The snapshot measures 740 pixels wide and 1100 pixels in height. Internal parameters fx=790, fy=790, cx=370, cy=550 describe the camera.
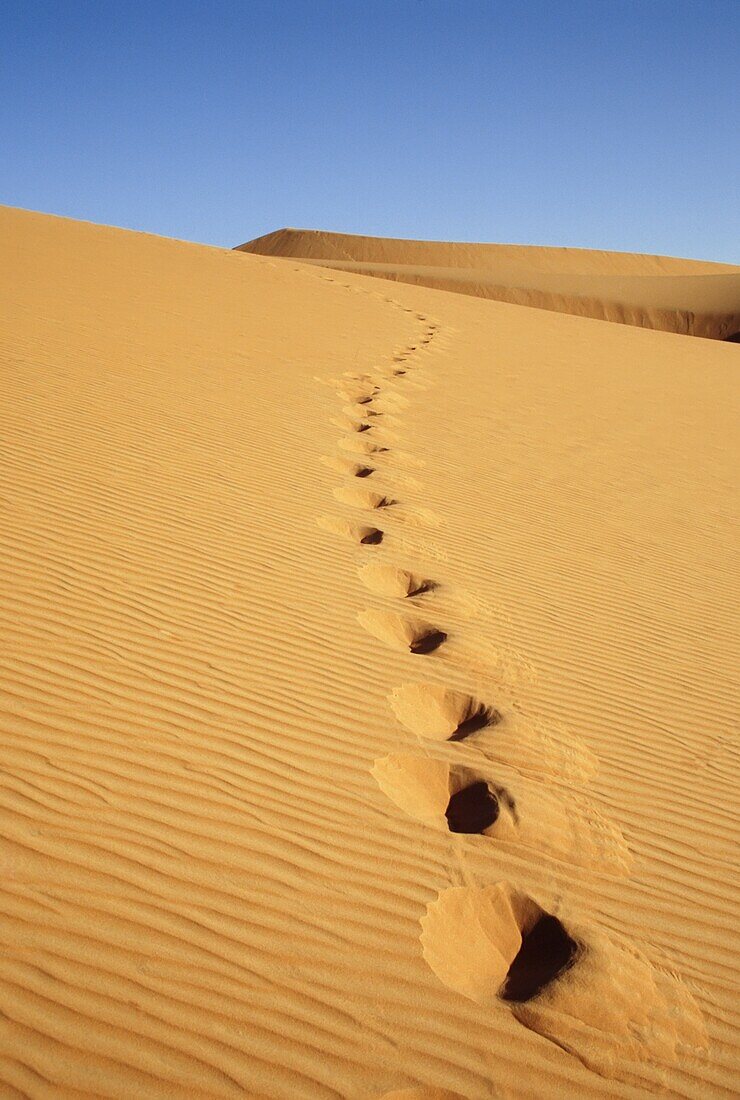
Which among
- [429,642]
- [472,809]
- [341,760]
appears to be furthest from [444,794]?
[429,642]

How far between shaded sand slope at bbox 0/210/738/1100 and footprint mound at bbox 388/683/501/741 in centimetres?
2

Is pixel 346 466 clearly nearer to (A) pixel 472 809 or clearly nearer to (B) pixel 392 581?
(B) pixel 392 581

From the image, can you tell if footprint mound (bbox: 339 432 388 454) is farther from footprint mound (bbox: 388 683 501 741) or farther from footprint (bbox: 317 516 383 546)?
footprint mound (bbox: 388 683 501 741)

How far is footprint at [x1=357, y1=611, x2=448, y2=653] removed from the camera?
3.99 metres

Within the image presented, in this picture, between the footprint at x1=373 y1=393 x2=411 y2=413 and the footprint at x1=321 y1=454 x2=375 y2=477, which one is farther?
the footprint at x1=373 y1=393 x2=411 y2=413

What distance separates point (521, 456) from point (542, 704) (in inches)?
182

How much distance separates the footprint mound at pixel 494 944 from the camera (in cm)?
216

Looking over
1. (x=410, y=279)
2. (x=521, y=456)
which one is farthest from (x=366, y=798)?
(x=410, y=279)

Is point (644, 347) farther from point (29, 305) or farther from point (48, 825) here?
point (48, 825)

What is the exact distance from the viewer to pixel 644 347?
62.3 ft

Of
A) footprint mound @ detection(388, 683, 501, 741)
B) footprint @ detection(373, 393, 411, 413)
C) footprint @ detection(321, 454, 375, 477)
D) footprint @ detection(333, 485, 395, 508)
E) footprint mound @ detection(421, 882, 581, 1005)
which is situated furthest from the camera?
footprint @ detection(373, 393, 411, 413)

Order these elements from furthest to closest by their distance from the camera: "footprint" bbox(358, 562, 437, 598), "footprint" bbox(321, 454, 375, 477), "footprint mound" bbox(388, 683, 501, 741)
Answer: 1. "footprint" bbox(321, 454, 375, 477)
2. "footprint" bbox(358, 562, 437, 598)
3. "footprint mound" bbox(388, 683, 501, 741)

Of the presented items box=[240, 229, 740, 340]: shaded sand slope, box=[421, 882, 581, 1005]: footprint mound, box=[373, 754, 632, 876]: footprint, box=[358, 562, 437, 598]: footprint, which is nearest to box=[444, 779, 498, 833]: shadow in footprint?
box=[373, 754, 632, 876]: footprint

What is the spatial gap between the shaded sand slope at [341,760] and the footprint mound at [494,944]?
0.01m
